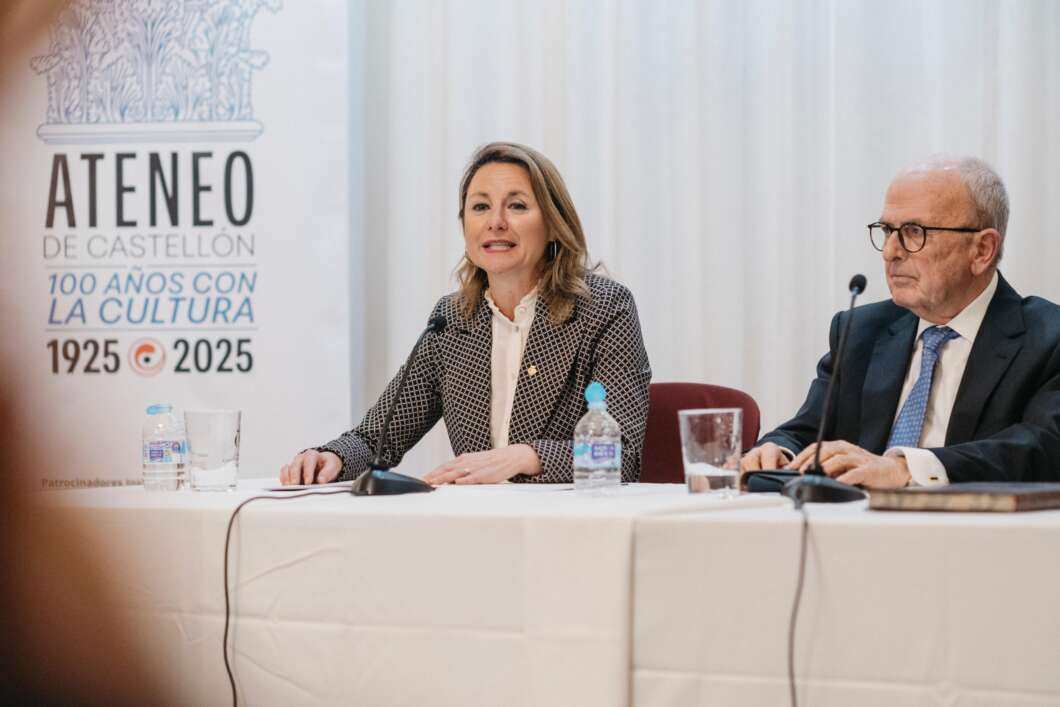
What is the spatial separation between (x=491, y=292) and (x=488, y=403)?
321 millimetres

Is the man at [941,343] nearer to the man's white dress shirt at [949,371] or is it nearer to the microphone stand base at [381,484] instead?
the man's white dress shirt at [949,371]

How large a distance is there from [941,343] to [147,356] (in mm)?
2525

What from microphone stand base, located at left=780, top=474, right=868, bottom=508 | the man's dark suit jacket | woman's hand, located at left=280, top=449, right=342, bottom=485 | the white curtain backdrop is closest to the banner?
the white curtain backdrop

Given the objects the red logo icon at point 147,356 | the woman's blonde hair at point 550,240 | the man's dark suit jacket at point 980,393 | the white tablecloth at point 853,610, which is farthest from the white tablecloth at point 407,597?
the red logo icon at point 147,356

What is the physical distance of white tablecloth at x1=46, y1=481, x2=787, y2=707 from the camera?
4.52ft

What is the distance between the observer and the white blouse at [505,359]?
2674 mm

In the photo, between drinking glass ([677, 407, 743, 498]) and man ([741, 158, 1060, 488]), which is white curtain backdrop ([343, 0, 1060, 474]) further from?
drinking glass ([677, 407, 743, 498])

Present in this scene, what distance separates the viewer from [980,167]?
2461 mm

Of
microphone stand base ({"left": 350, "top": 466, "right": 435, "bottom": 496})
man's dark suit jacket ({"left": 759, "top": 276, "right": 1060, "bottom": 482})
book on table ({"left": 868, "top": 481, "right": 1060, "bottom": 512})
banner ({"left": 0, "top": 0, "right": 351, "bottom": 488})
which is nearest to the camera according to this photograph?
book on table ({"left": 868, "top": 481, "right": 1060, "bottom": 512})

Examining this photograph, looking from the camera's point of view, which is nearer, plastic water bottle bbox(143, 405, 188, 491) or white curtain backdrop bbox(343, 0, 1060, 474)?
plastic water bottle bbox(143, 405, 188, 491)

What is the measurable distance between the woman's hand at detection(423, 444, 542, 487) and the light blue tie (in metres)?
0.80

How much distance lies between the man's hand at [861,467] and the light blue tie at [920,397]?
0.47 metres

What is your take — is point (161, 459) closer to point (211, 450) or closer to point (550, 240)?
point (211, 450)

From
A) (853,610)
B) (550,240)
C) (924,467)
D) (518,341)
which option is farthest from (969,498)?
(550,240)
